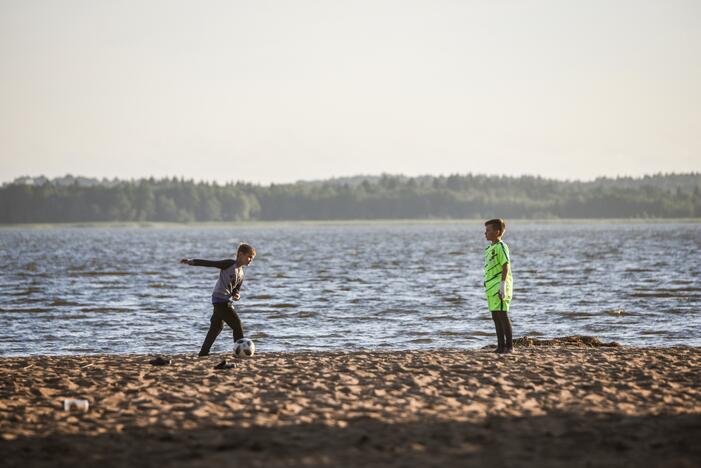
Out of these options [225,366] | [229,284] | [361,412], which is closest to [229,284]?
[229,284]

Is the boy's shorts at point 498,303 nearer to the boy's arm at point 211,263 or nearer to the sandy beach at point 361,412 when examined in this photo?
the sandy beach at point 361,412

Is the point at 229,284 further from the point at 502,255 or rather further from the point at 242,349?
the point at 502,255

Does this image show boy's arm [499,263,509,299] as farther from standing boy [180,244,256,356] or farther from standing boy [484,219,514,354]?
standing boy [180,244,256,356]

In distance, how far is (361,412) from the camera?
10.2 metres

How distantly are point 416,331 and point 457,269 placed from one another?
33892 millimetres

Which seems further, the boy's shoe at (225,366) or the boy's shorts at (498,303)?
the boy's shorts at (498,303)

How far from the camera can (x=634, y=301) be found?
32.4 metres

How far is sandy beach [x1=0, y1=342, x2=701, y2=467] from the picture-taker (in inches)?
328

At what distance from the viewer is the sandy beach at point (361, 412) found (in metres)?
8.34

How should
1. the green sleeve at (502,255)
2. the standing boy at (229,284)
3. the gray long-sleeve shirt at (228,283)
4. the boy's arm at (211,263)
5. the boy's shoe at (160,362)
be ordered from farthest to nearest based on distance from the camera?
the green sleeve at (502,255)
the gray long-sleeve shirt at (228,283)
the standing boy at (229,284)
the boy's shoe at (160,362)
the boy's arm at (211,263)

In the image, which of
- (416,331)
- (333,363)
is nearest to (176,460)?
(333,363)

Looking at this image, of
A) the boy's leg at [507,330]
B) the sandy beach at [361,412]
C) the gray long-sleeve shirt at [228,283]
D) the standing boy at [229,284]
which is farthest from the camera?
the boy's leg at [507,330]

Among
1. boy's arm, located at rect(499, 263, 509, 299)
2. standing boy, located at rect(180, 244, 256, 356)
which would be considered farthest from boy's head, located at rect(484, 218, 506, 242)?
standing boy, located at rect(180, 244, 256, 356)

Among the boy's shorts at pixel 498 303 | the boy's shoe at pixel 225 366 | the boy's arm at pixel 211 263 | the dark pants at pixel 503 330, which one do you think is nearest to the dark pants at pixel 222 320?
the boy's arm at pixel 211 263
